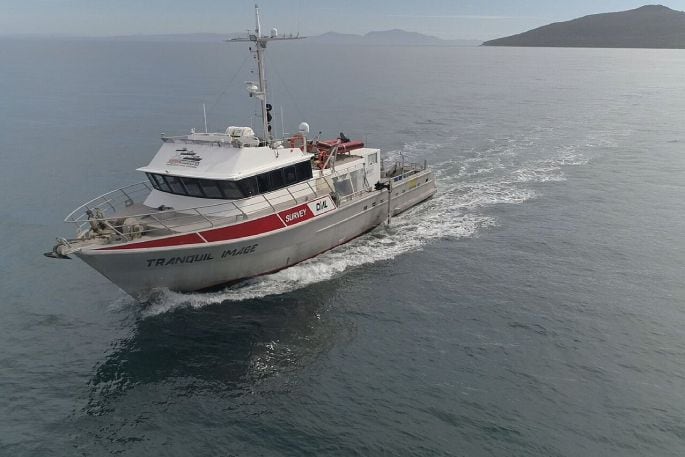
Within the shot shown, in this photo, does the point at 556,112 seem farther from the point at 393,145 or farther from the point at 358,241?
the point at 358,241

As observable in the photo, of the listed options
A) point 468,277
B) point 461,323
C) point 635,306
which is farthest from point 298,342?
point 635,306

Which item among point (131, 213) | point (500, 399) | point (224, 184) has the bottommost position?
point (500, 399)

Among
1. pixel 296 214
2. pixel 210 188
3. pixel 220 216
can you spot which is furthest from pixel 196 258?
pixel 296 214

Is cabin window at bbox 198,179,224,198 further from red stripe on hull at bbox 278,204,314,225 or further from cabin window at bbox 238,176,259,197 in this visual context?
red stripe on hull at bbox 278,204,314,225

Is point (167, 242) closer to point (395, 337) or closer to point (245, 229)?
point (245, 229)

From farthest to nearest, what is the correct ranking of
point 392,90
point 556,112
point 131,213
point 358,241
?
point 392,90
point 556,112
point 358,241
point 131,213

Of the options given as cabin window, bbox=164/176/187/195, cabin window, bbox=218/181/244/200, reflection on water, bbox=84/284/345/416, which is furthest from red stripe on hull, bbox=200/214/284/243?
cabin window, bbox=164/176/187/195

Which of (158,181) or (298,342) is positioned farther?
(158,181)
